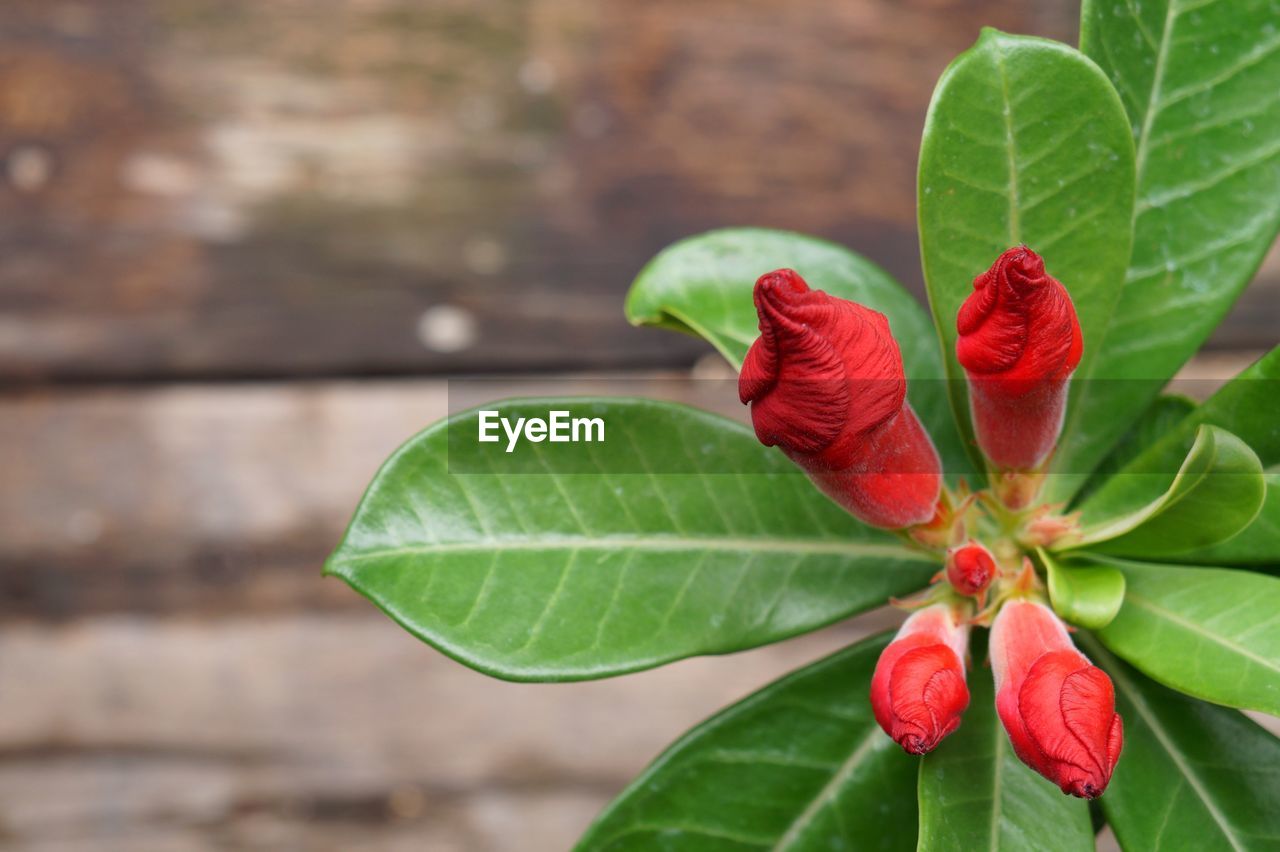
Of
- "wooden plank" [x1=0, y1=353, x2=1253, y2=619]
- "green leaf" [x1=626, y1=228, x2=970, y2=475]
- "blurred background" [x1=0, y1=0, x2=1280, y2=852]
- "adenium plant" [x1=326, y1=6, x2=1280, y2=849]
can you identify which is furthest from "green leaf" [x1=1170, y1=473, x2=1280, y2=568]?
"wooden plank" [x1=0, y1=353, x2=1253, y2=619]

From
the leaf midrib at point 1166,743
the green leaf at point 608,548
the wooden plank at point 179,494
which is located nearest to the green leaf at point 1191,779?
the leaf midrib at point 1166,743

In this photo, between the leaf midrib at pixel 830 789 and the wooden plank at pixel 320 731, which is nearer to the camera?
the leaf midrib at pixel 830 789

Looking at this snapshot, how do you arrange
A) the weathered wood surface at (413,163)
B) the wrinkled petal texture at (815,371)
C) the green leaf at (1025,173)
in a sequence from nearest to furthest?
the wrinkled petal texture at (815,371) < the green leaf at (1025,173) < the weathered wood surface at (413,163)

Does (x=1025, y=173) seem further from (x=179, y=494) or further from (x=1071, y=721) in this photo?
(x=179, y=494)

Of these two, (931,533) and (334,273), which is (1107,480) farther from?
(334,273)

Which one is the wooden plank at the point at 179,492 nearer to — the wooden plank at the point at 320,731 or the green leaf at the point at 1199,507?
the wooden plank at the point at 320,731

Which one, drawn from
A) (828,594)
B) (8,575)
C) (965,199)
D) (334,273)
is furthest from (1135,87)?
(8,575)
